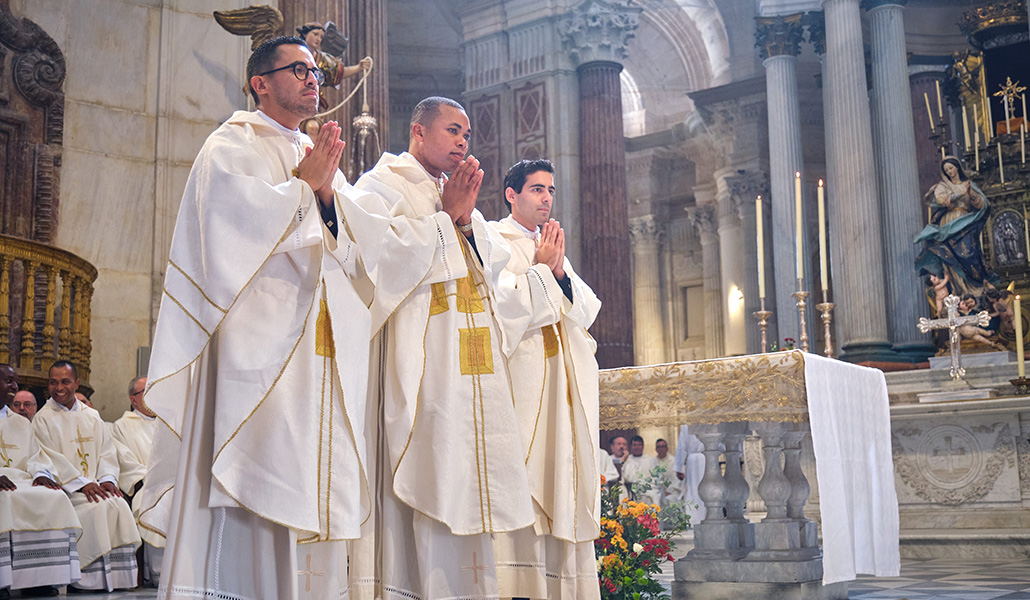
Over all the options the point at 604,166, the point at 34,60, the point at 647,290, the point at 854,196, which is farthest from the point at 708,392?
the point at 647,290

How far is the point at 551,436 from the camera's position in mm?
4160

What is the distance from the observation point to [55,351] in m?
7.57

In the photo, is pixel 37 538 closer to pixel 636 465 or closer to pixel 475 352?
pixel 475 352

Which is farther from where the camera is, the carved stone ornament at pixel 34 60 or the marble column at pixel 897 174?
the marble column at pixel 897 174

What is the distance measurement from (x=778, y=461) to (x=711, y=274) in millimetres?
16853

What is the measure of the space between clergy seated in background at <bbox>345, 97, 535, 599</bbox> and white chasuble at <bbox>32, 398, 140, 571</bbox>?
11.0 ft

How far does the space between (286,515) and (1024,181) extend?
11.5 meters

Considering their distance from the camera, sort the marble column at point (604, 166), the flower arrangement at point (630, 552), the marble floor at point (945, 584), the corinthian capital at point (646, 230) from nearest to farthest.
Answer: the flower arrangement at point (630, 552) < the marble floor at point (945, 584) < the marble column at point (604, 166) < the corinthian capital at point (646, 230)

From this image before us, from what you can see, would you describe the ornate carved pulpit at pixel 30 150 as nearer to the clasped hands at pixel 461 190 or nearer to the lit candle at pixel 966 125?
the clasped hands at pixel 461 190

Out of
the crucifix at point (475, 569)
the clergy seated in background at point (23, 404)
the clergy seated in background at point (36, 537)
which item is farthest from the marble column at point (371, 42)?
the crucifix at point (475, 569)

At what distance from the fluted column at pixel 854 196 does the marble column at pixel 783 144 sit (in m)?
0.85

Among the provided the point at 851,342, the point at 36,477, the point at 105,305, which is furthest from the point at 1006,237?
the point at 36,477

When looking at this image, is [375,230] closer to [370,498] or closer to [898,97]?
[370,498]

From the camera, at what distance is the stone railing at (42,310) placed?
702 cm
